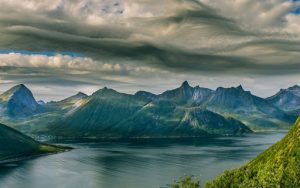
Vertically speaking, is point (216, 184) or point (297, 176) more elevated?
point (297, 176)

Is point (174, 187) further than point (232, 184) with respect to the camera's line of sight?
No

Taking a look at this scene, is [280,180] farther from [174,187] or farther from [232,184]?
[232,184]

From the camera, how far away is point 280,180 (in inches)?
5212

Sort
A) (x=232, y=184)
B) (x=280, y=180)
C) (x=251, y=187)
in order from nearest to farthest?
1. (x=251, y=187)
2. (x=280, y=180)
3. (x=232, y=184)

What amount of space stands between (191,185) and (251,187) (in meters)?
19.6

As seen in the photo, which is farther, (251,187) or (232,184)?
(232,184)

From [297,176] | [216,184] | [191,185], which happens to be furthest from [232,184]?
[191,185]

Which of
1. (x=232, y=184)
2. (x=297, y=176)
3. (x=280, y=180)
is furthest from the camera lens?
(x=232, y=184)

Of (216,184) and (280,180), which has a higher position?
(280,180)

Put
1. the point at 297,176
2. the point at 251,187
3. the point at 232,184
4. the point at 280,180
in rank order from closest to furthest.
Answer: the point at 251,187
the point at 280,180
the point at 297,176
the point at 232,184

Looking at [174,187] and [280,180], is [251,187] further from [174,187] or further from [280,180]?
[174,187]

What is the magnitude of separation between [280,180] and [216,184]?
5820 centimetres

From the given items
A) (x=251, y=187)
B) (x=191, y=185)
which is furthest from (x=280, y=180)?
(x=191, y=185)

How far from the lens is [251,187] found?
124m
